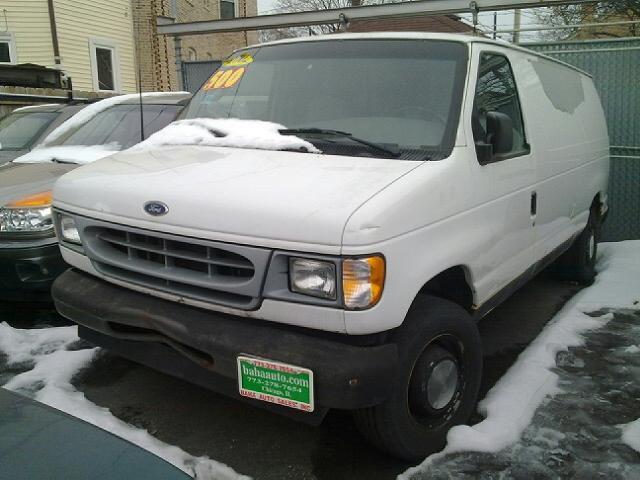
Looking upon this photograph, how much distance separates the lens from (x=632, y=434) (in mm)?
2914

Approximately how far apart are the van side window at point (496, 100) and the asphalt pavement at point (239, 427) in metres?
1.47

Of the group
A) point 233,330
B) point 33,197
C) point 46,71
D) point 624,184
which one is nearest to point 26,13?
point 46,71

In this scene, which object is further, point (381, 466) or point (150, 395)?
point (150, 395)

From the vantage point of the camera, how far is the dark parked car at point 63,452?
5.03 ft

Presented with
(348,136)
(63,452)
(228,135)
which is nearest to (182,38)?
(228,135)

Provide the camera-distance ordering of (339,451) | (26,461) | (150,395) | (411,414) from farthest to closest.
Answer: (150,395) < (339,451) < (411,414) < (26,461)

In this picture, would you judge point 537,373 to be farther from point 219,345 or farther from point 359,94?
point 219,345

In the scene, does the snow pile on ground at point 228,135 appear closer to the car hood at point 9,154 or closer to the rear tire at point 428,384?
the rear tire at point 428,384

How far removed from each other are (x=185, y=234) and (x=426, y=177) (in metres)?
1.07

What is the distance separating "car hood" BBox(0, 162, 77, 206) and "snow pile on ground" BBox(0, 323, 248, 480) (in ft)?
3.17

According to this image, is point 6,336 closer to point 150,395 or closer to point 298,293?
point 150,395

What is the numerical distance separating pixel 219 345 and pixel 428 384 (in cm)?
97

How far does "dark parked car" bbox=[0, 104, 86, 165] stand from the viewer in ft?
20.7

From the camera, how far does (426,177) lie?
2578mm
